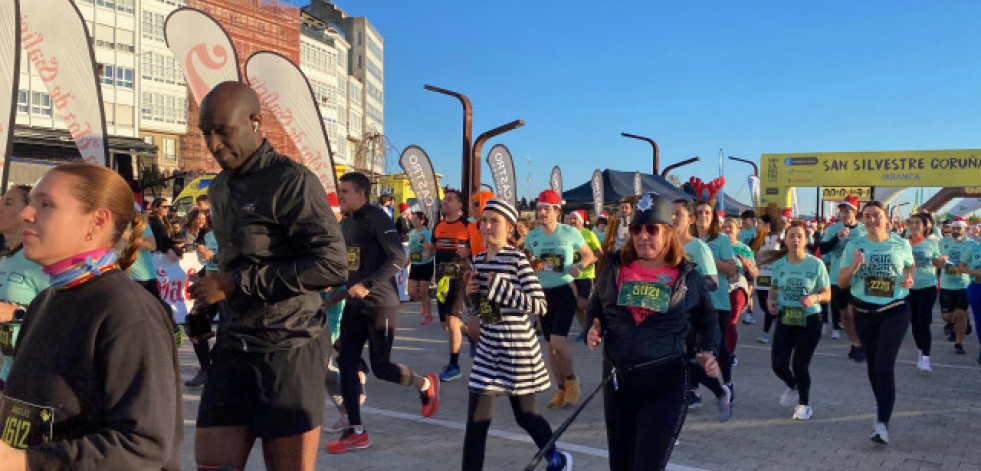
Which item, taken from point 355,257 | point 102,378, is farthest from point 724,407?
point 102,378

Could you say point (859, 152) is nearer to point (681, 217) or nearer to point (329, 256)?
point (681, 217)

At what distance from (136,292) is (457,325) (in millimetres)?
6077

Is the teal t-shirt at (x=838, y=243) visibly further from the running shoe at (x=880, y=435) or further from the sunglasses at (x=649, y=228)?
the sunglasses at (x=649, y=228)

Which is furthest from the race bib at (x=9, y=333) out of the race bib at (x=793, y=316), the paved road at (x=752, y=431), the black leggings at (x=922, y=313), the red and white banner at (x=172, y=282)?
the black leggings at (x=922, y=313)

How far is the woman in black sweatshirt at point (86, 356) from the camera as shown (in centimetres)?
157

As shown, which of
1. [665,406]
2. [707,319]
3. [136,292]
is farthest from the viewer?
[707,319]

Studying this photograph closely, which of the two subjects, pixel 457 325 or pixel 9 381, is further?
pixel 457 325

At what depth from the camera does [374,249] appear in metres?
5.40

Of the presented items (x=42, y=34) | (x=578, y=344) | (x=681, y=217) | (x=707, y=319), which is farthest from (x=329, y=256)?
(x=578, y=344)

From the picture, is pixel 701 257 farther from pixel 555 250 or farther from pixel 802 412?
pixel 555 250

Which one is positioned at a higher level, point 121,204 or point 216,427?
point 121,204

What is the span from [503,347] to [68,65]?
5.57 m

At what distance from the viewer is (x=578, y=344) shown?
33.3 feet

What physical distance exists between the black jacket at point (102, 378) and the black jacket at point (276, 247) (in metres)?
0.99
